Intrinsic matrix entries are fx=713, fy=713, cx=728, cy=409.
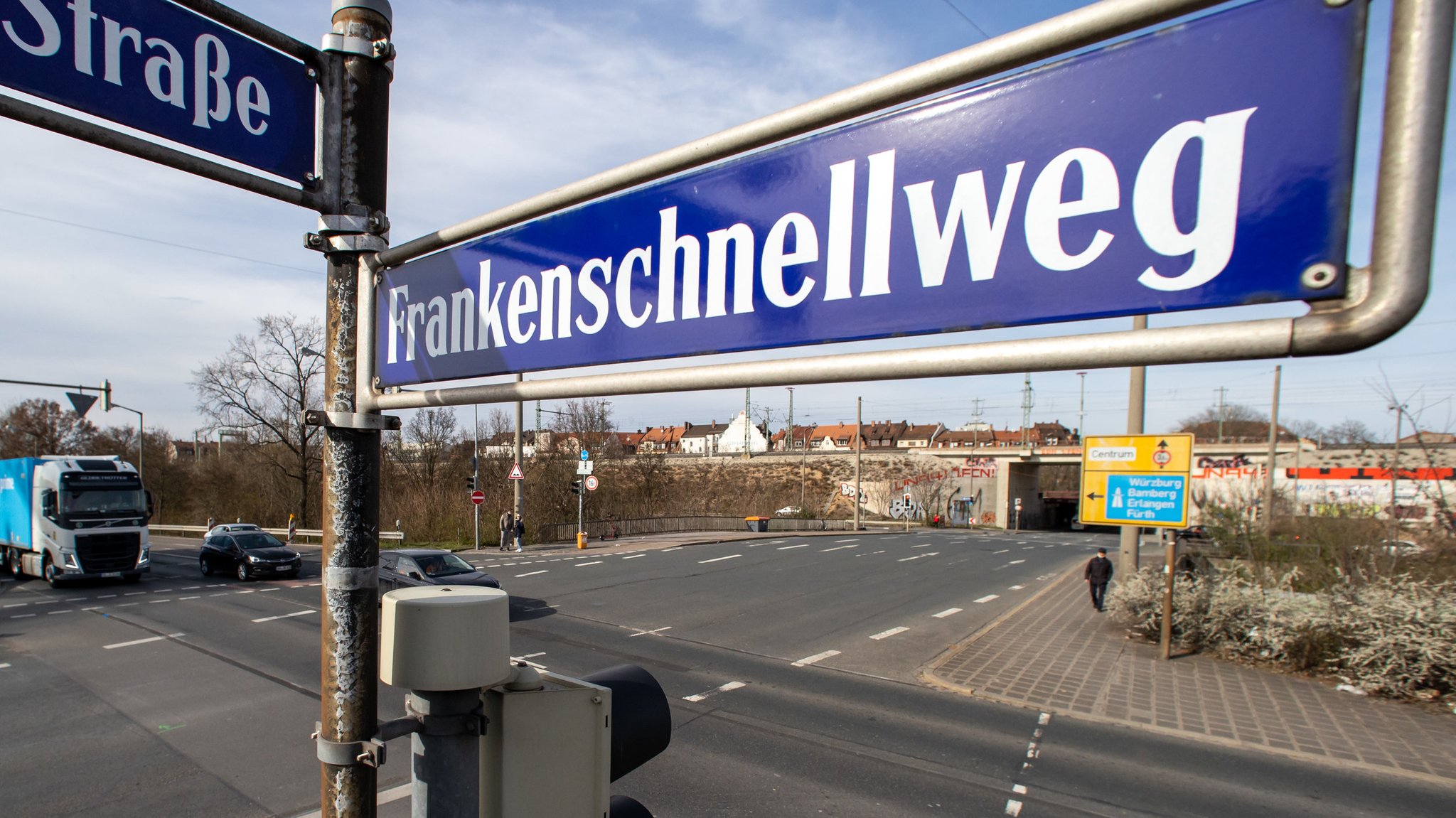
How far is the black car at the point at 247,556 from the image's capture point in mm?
19250

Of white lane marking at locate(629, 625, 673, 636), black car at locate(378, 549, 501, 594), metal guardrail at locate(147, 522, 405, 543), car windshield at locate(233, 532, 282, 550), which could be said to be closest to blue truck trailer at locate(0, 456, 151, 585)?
car windshield at locate(233, 532, 282, 550)

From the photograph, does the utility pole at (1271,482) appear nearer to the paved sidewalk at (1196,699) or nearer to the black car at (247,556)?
the paved sidewalk at (1196,699)

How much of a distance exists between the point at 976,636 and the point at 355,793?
12956 millimetres

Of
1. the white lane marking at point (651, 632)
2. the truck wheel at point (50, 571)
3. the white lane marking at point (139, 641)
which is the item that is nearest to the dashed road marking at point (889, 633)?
the white lane marking at point (651, 632)

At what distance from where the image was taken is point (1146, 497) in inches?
469

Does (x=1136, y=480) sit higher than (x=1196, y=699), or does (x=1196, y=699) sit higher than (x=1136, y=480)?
(x=1136, y=480)

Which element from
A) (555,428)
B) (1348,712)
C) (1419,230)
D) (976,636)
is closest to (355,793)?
(1419,230)

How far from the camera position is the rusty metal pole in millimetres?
1691

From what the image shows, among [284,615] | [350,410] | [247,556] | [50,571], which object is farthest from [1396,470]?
[50,571]

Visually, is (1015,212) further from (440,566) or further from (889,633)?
(440,566)

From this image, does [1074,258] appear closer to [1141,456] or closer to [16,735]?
[16,735]

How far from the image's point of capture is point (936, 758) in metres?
7.08

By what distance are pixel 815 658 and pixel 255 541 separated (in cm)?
1783

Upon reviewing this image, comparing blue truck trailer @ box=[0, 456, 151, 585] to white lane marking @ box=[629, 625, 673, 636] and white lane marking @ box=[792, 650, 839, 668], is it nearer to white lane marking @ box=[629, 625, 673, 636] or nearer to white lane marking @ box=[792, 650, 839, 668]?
white lane marking @ box=[629, 625, 673, 636]
